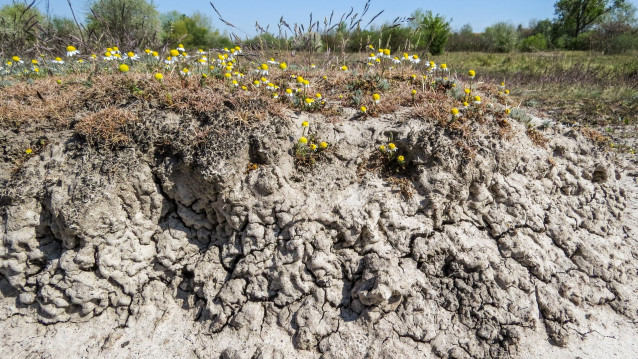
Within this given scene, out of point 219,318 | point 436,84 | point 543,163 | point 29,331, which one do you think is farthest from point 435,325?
point 29,331

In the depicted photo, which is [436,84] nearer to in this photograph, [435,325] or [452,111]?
[452,111]

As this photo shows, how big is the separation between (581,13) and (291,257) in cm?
5501

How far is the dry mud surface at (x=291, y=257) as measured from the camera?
10.1ft

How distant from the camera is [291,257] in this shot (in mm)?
3232

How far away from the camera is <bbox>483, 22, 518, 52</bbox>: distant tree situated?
102 ft

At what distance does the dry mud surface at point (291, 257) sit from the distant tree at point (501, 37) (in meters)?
33.5

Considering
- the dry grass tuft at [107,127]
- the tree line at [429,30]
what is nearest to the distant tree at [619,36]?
the tree line at [429,30]

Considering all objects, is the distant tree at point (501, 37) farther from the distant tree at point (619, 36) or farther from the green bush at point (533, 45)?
the distant tree at point (619, 36)

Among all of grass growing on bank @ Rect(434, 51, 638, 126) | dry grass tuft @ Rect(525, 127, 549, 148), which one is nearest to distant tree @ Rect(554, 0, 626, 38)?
grass growing on bank @ Rect(434, 51, 638, 126)

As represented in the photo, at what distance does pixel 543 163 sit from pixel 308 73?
11.7 ft

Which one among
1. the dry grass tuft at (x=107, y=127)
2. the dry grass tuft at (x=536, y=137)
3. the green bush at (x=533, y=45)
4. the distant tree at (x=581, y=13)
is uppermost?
the distant tree at (x=581, y=13)

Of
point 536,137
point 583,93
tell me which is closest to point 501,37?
point 583,93

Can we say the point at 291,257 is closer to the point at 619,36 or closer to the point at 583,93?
the point at 583,93

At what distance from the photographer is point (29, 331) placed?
317 cm
